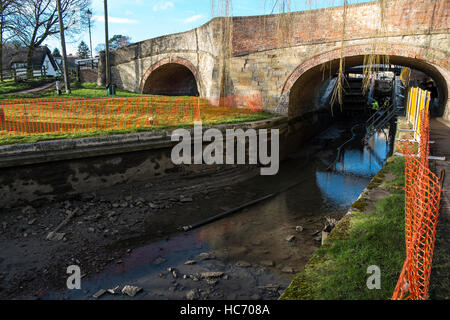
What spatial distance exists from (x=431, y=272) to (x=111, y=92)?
15.3 metres

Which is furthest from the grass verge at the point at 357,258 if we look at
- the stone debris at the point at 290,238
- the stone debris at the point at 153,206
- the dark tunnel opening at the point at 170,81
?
the dark tunnel opening at the point at 170,81

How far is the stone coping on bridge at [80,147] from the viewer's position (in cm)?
707

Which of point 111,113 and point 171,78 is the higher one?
point 171,78

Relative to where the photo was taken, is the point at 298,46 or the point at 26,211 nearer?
the point at 26,211

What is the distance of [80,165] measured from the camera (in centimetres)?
795

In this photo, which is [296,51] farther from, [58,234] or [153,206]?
[58,234]

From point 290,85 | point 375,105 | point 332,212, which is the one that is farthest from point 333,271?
point 375,105

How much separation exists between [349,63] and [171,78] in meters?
12.2

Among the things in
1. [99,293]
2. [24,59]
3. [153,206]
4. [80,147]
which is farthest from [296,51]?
[24,59]

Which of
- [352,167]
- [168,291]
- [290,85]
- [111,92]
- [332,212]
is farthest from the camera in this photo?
[111,92]

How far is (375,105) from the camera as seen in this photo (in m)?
20.1

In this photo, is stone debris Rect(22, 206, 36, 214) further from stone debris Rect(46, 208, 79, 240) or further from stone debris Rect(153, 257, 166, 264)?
stone debris Rect(153, 257, 166, 264)

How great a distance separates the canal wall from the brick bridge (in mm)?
3971
